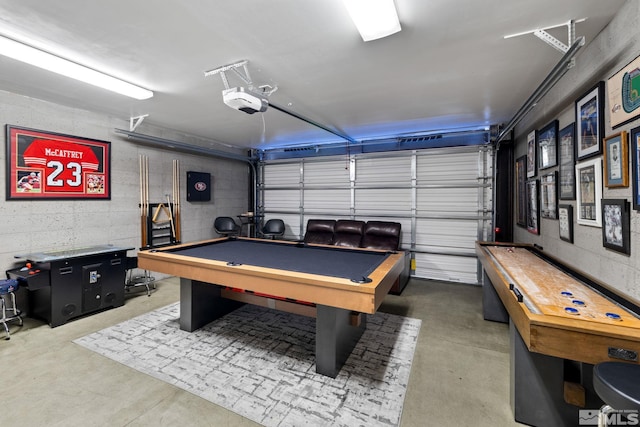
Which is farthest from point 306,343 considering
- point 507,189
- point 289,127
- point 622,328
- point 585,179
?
point 507,189

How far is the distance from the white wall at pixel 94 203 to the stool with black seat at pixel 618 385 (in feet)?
18.0

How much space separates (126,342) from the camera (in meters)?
2.89

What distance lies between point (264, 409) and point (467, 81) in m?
3.68

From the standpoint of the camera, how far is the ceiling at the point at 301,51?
1884 millimetres

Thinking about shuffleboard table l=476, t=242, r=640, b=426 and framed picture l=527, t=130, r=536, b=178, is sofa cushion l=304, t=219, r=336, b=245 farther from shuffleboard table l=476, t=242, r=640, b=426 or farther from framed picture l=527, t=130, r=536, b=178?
shuffleboard table l=476, t=242, r=640, b=426

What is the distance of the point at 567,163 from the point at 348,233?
354cm

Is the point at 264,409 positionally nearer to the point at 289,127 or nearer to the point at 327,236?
the point at 327,236

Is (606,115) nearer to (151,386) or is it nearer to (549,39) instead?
(549,39)

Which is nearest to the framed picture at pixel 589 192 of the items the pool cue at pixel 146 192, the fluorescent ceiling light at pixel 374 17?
the fluorescent ceiling light at pixel 374 17

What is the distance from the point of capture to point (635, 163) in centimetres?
167

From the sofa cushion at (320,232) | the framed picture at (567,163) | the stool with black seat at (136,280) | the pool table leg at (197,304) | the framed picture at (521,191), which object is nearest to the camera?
the framed picture at (567,163)

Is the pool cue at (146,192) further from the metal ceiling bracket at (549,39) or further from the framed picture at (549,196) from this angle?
the framed picture at (549,196)

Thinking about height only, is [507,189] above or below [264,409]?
above

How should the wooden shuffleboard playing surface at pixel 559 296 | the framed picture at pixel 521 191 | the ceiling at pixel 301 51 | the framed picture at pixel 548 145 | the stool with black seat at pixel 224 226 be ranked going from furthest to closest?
the stool with black seat at pixel 224 226 < the framed picture at pixel 521 191 < the framed picture at pixel 548 145 < the ceiling at pixel 301 51 < the wooden shuffleboard playing surface at pixel 559 296
